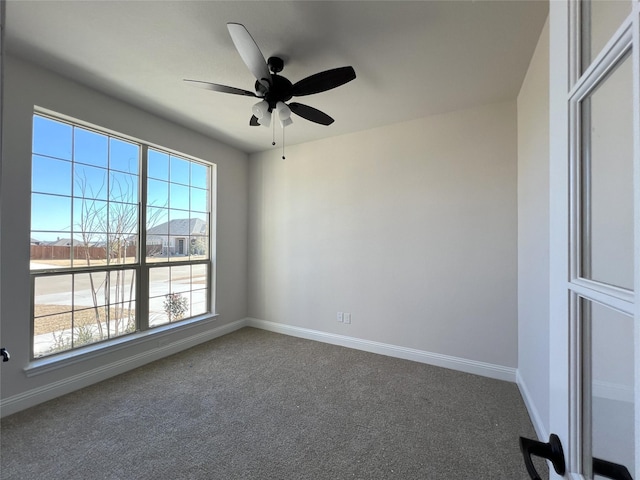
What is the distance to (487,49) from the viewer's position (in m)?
1.85

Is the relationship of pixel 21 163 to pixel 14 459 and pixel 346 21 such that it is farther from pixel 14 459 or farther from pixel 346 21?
pixel 346 21

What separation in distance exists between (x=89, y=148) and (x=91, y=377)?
6.98 feet

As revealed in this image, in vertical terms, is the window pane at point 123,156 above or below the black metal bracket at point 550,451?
above

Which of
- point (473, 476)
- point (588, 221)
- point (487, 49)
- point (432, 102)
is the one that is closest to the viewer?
point (588, 221)

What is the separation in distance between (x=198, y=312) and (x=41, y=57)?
2832 millimetres

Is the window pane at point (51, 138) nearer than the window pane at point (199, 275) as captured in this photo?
Yes

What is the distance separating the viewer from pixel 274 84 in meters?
1.86

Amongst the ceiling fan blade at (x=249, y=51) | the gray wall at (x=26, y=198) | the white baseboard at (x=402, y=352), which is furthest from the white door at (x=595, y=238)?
the gray wall at (x=26, y=198)

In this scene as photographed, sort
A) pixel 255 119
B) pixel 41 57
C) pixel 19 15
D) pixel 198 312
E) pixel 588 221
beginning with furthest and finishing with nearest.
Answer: pixel 198 312 → pixel 255 119 → pixel 41 57 → pixel 19 15 → pixel 588 221

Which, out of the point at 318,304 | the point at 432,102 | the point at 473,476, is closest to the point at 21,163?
the point at 318,304

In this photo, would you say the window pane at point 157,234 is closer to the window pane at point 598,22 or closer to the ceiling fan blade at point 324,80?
the ceiling fan blade at point 324,80

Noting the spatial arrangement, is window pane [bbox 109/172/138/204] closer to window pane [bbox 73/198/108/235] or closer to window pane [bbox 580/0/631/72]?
window pane [bbox 73/198/108/235]

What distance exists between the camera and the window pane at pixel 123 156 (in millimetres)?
2645

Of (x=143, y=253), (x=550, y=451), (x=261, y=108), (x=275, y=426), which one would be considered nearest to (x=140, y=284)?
(x=143, y=253)
